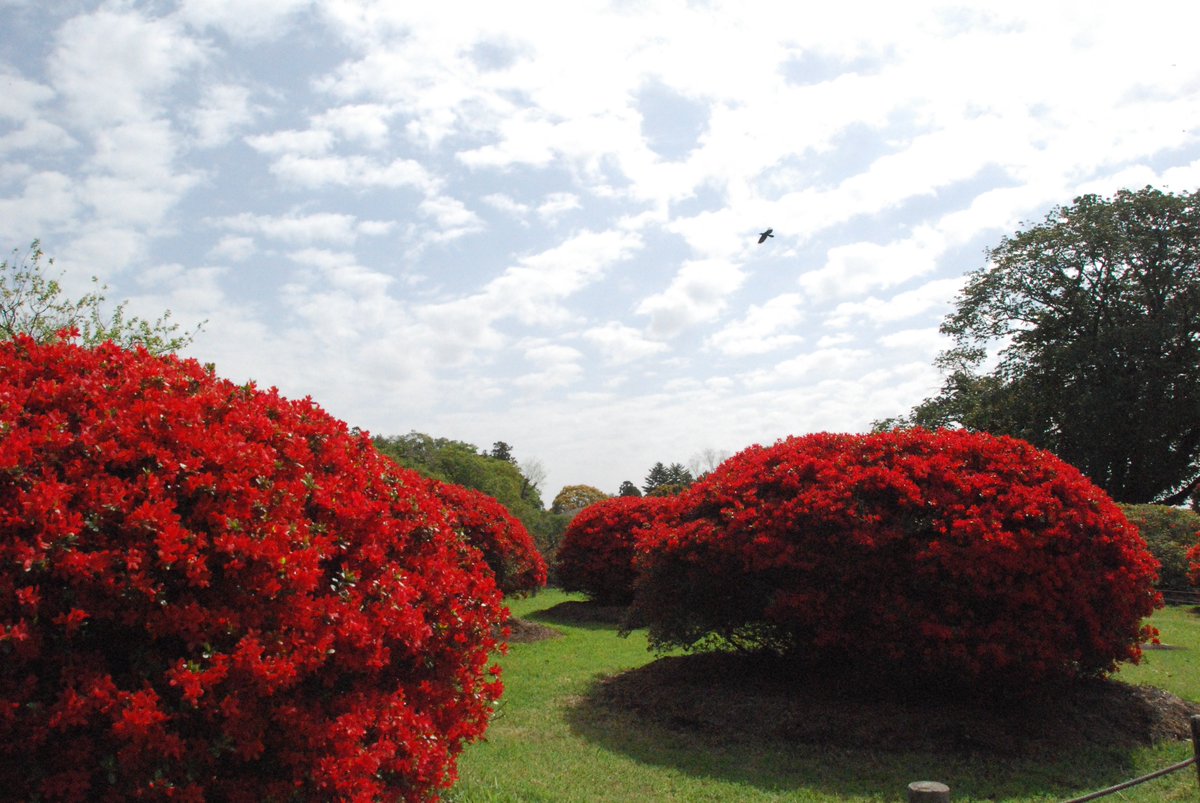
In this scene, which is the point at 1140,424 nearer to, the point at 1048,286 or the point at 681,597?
the point at 1048,286

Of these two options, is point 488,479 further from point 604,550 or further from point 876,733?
point 876,733

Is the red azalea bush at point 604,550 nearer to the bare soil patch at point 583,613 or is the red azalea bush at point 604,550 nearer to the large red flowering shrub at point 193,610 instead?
the bare soil patch at point 583,613

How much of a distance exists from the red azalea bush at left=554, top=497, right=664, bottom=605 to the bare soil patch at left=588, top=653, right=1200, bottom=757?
9.37 meters

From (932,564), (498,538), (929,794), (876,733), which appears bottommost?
(876,733)

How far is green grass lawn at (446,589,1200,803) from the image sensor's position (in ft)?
18.1

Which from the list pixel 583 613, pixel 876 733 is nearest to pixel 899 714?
pixel 876 733

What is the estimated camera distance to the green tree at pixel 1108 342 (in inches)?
1024

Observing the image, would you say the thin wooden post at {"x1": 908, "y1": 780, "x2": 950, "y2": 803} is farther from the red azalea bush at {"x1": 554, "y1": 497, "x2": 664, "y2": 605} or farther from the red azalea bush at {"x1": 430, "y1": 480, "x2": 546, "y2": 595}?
the red azalea bush at {"x1": 554, "y1": 497, "x2": 664, "y2": 605}

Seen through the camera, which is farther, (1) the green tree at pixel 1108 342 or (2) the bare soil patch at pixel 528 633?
(1) the green tree at pixel 1108 342

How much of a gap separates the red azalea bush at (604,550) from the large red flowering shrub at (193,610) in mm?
13525

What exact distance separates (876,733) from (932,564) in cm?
145

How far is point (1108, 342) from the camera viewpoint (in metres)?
26.5

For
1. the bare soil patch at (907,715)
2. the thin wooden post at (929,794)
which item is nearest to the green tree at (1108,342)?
the bare soil patch at (907,715)

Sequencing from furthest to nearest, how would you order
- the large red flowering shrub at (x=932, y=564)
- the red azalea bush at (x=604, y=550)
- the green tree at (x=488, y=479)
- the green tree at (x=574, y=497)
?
Answer: the green tree at (x=574, y=497), the green tree at (x=488, y=479), the red azalea bush at (x=604, y=550), the large red flowering shrub at (x=932, y=564)
